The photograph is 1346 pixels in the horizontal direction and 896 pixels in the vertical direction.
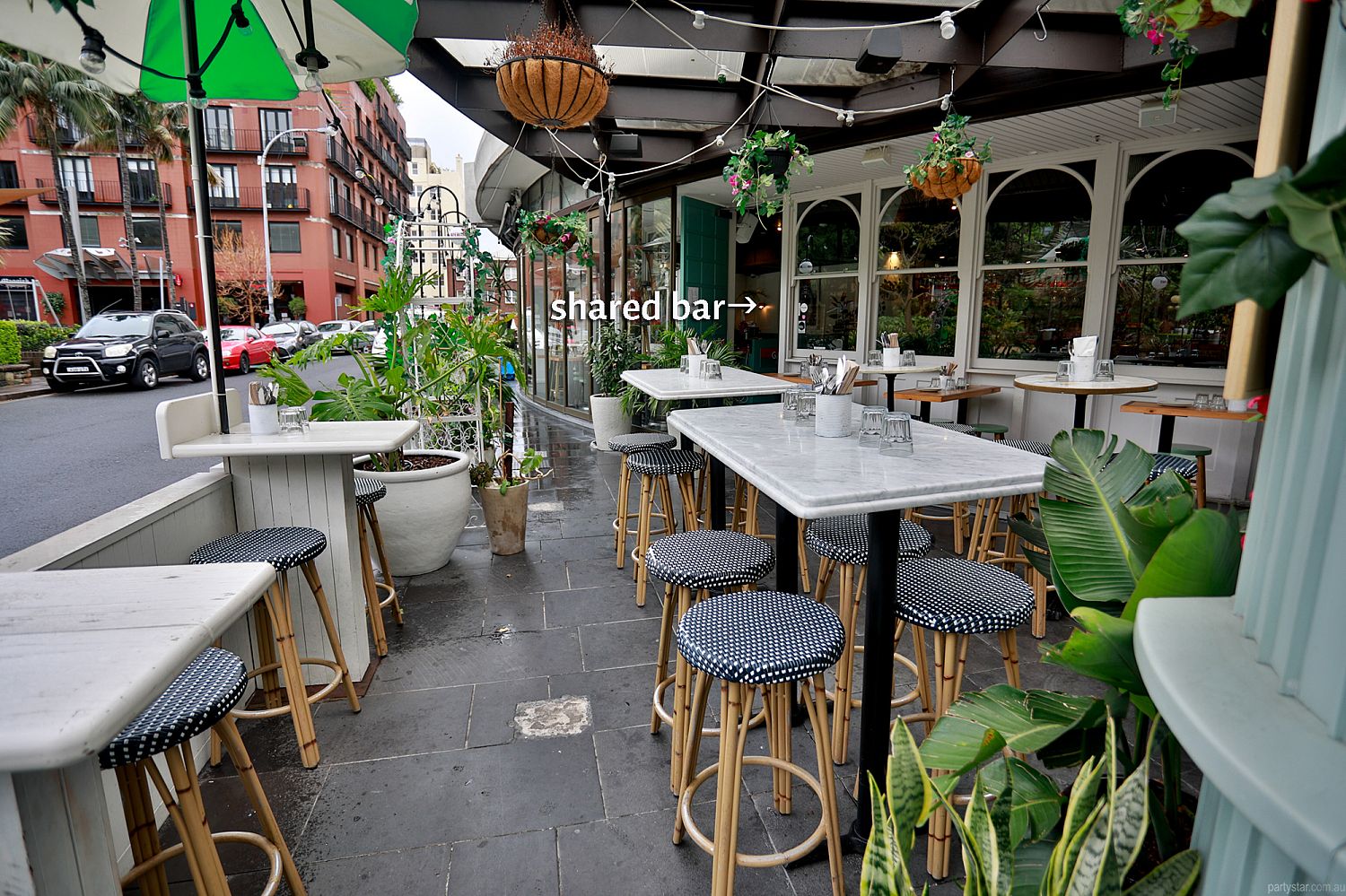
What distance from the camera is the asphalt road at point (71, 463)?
4355 mm

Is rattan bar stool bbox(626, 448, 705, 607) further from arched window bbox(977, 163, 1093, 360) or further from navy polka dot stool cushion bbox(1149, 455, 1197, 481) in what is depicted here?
arched window bbox(977, 163, 1093, 360)

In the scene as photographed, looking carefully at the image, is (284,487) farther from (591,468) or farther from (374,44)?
(591,468)

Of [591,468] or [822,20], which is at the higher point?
[822,20]

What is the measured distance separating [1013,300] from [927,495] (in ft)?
16.0

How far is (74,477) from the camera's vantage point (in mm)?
5363

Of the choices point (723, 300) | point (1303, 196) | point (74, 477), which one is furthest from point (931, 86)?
point (74, 477)

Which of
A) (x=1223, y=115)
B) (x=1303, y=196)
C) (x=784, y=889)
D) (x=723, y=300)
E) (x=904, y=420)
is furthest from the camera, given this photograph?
(x=723, y=300)

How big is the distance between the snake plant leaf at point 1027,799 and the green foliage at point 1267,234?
72cm

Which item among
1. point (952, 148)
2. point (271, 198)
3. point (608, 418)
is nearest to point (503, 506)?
point (608, 418)

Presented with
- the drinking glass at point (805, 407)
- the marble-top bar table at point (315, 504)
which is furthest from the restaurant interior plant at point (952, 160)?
the marble-top bar table at point (315, 504)

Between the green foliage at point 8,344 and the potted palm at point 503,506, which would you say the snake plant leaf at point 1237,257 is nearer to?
the potted palm at point 503,506

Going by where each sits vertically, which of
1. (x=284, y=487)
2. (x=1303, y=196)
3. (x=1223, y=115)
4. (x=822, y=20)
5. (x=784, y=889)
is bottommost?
(x=784, y=889)

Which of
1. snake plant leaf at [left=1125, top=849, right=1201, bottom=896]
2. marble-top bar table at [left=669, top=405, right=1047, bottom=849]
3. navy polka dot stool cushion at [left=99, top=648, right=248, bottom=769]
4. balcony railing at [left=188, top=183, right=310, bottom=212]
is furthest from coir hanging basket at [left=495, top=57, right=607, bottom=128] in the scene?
balcony railing at [left=188, top=183, right=310, bottom=212]

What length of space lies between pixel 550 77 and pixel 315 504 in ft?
7.29
